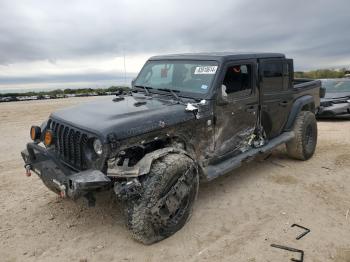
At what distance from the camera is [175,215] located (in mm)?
3617

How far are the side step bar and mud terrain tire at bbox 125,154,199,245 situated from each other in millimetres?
455

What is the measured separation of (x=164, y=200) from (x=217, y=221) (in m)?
0.85

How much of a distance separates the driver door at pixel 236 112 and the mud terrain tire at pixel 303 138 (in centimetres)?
126

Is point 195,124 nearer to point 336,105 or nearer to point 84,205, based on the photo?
point 84,205

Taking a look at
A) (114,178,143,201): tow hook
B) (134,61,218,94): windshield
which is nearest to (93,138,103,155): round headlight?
(114,178,143,201): tow hook

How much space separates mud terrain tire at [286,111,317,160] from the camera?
5805mm

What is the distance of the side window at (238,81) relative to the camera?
4.46m

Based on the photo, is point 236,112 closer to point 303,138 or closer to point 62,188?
point 303,138

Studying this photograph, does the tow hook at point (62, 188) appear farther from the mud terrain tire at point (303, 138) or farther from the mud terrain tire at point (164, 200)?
the mud terrain tire at point (303, 138)

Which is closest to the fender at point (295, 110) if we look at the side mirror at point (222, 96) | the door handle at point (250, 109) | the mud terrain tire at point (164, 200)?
the door handle at point (250, 109)

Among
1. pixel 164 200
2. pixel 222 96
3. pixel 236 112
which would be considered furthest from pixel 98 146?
pixel 236 112

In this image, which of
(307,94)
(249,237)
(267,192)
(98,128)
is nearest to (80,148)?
(98,128)

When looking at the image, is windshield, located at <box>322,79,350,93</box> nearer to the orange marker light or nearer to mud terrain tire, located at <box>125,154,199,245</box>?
mud terrain tire, located at <box>125,154,199,245</box>

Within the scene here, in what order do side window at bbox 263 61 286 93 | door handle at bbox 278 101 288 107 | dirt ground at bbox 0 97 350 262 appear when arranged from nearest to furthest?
dirt ground at bbox 0 97 350 262
side window at bbox 263 61 286 93
door handle at bbox 278 101 288 107
